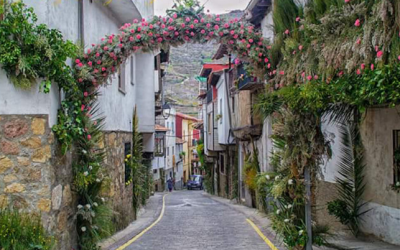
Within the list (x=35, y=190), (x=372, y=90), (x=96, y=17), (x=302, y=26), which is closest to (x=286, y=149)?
(x=302, y=26)

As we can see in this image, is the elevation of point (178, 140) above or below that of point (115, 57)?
below

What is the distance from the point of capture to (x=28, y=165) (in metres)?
6.91

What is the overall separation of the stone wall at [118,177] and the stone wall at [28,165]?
418 centimetres

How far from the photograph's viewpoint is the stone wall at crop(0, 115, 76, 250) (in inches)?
270

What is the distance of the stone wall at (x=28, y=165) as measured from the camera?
22.5 feet

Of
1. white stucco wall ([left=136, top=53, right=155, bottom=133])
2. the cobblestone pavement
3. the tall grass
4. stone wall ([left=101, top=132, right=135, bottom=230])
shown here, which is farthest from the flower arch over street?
white stucco wall ([left=136, top=53, right=155, bottom=133])

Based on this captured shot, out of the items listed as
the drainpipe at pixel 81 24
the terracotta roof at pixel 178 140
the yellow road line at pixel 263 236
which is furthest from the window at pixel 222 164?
the terracotta roof at pixel 178 140

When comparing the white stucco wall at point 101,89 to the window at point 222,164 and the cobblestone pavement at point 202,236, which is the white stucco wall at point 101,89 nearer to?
the cobblestone pavement at point 202,236

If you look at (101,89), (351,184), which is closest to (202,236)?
(351,184)

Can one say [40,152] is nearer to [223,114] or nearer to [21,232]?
[21,232]

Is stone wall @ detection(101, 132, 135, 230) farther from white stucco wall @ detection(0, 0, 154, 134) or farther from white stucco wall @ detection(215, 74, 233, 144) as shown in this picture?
white stucco wall @ detection(215, 74, 233, 144)

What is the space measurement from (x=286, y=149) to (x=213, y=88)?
23.9 m

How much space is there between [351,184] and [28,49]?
7264 millimetres

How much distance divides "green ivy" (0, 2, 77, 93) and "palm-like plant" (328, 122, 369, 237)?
6.40 metres
